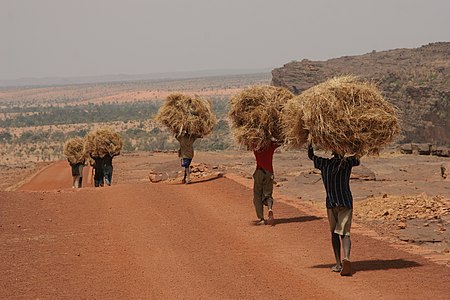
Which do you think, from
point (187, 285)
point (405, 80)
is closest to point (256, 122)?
point (187, 285)

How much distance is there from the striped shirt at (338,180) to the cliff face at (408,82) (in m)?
27.4

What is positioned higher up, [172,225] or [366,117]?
[366,117]

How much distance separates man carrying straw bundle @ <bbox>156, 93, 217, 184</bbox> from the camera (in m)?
21.8

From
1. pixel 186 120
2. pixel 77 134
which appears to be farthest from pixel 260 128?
pixel 77 134

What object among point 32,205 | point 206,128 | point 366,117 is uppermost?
point 366,117

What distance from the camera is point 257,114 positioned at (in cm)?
1435

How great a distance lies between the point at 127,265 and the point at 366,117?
14.1ft

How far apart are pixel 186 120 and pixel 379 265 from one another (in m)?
12.6

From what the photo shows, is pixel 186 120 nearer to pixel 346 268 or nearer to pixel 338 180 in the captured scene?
pixel 338 180

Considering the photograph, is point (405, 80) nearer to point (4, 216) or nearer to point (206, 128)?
point (206, 128)

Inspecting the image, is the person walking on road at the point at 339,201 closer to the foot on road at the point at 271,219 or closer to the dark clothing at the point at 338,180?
the dark clothing at the point at 338,180

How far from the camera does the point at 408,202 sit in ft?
50.3

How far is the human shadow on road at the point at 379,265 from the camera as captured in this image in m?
9.90

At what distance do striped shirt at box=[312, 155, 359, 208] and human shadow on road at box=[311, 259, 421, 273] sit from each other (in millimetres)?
940
